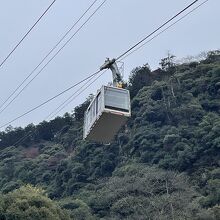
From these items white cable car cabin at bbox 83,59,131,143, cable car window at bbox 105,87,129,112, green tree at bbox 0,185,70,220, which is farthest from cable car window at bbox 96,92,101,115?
green tree at bbox 0,185,70,220

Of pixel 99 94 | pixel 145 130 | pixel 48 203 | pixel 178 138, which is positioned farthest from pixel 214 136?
pixel 99 94

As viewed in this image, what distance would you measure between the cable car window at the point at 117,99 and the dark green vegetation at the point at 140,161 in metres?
17.4

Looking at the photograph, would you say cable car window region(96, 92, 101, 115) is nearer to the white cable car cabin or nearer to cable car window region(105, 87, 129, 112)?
the white cable car cabin

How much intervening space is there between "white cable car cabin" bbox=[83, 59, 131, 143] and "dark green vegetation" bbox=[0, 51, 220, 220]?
56.5 feet

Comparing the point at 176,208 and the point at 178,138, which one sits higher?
the point at 178,138

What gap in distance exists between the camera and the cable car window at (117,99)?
1289cm

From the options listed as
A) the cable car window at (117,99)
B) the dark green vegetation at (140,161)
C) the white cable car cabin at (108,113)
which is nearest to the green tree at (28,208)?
the dark green vegetation at (140,161)

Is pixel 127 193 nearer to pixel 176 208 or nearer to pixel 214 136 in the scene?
pixel 176 208

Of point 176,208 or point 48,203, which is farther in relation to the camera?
point 176,208

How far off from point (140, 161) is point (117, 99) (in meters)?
33.0

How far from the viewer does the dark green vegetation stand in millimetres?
36219

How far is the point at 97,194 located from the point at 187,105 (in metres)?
12.3

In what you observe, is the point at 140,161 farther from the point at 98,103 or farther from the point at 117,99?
the point at 117,99

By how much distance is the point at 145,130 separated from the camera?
49.0 m
